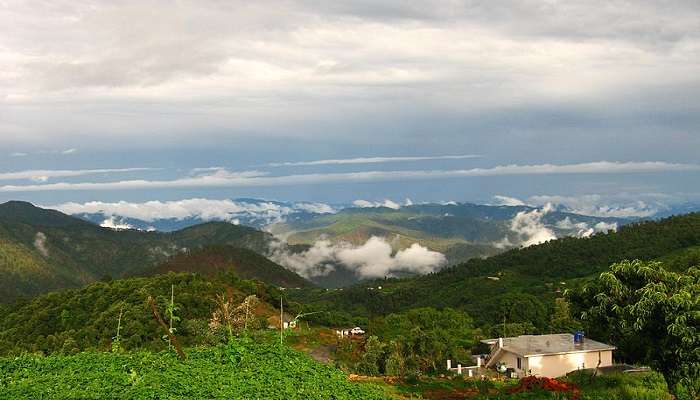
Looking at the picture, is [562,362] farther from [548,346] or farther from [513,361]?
[513,361]

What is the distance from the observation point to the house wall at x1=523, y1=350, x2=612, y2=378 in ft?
185

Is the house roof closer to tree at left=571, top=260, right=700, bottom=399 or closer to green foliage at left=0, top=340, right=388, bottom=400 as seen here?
tree at left=571, top=260, right=700, bottom=399

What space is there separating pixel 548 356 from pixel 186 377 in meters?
43.0

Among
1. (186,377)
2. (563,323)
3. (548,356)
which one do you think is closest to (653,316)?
(186,377)

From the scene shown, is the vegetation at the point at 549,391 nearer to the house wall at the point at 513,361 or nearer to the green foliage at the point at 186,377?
the green foliage at the point at 186,377

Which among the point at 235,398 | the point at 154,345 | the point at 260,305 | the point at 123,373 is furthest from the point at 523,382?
the point at 260,305

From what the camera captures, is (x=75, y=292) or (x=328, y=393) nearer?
(x=328, y=393)

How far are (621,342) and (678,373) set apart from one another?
5455mm

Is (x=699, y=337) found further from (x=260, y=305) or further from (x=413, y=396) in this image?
(x=260, y=305)

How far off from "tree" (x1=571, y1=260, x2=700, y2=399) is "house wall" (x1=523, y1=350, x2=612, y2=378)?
769 inches

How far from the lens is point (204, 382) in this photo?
75.9ft

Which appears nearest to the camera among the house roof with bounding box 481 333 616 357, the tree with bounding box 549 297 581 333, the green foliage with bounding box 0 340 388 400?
the green foliage with bounding box 0 340 388 400

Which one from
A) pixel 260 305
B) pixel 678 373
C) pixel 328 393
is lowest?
pixel 260 305

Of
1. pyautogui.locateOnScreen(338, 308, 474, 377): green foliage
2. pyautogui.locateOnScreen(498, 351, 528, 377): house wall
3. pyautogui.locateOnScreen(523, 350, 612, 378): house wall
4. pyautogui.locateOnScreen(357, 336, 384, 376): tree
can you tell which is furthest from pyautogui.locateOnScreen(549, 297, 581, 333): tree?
pyautogui.locateOnScreen(357, 336, 384, 376): tree
